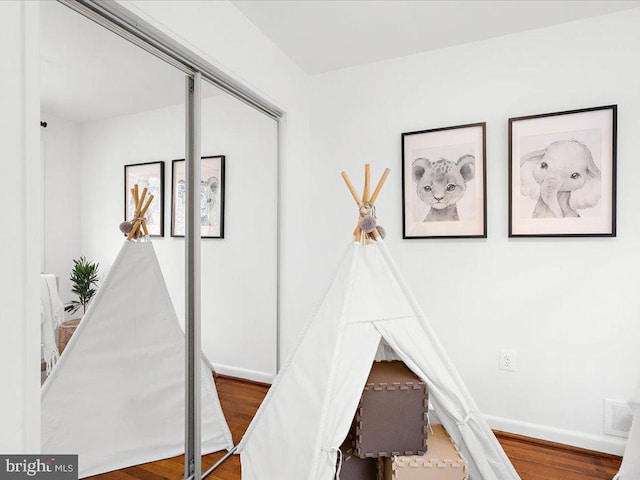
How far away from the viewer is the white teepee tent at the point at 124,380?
4.66 feet

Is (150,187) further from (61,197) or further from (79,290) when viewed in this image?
Answer: (79,290)

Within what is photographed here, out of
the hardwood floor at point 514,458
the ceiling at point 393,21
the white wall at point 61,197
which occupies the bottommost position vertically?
the hardwood floor at point 514,458

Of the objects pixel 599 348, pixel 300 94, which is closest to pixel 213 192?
pixel 300 94

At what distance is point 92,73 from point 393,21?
1674mm

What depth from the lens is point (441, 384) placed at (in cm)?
179

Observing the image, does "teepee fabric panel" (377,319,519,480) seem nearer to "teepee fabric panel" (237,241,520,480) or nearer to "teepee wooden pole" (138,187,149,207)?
"teepee fabric panel" (237,241,520,480)

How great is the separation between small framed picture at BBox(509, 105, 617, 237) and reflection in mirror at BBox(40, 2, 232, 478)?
6.45 feet

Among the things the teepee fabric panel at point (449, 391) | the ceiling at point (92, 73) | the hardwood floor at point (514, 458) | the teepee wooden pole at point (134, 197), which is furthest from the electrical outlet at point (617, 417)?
the ceiling at point (92, 73)

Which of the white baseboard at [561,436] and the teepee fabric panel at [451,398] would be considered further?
the white baseboard at [561,436]

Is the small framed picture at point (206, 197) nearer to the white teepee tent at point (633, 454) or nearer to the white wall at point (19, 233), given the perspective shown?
the white wall at point (19, 233)

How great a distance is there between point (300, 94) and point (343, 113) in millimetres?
352

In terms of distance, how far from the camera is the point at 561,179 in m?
2.29

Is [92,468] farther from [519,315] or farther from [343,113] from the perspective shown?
[343,113]

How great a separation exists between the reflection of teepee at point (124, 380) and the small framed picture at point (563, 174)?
81.6 inches
